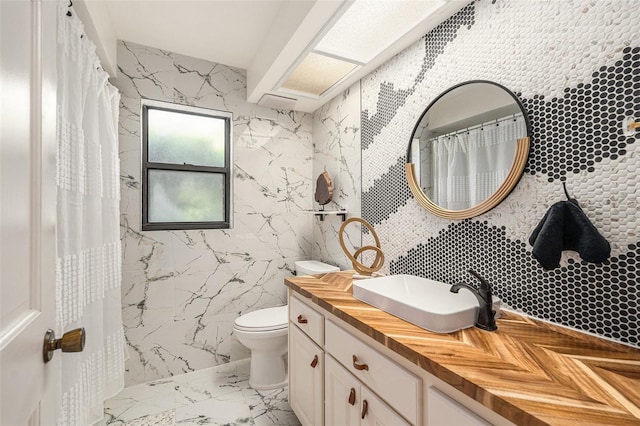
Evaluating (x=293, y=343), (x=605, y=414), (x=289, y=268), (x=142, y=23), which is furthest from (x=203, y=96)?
(x=605, y=414)

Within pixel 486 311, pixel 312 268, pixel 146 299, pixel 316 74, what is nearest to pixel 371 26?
pixel 316 74

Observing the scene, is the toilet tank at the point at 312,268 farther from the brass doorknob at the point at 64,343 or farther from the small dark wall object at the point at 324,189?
the brass doorknob at the point at 64,343

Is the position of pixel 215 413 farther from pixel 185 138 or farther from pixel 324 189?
pixel 185 138

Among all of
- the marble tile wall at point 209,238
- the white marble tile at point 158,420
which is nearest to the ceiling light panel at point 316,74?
the marble tile wall at point 209,238

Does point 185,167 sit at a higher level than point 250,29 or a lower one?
lower

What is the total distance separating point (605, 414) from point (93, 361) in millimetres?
2041

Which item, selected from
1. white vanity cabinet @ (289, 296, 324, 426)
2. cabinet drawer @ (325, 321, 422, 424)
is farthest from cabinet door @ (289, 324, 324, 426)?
cabinet drawer @ (325, 321, 422, 424)

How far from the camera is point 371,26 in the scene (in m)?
1.51

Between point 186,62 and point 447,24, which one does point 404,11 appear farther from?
point 186,62

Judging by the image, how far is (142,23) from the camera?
191 centimetres

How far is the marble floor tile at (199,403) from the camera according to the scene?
1758 mm

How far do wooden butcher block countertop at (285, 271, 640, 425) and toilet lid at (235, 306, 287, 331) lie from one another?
1030mm

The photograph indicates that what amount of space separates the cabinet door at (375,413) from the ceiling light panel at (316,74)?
178 centimetres

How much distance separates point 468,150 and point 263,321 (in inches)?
68.3
